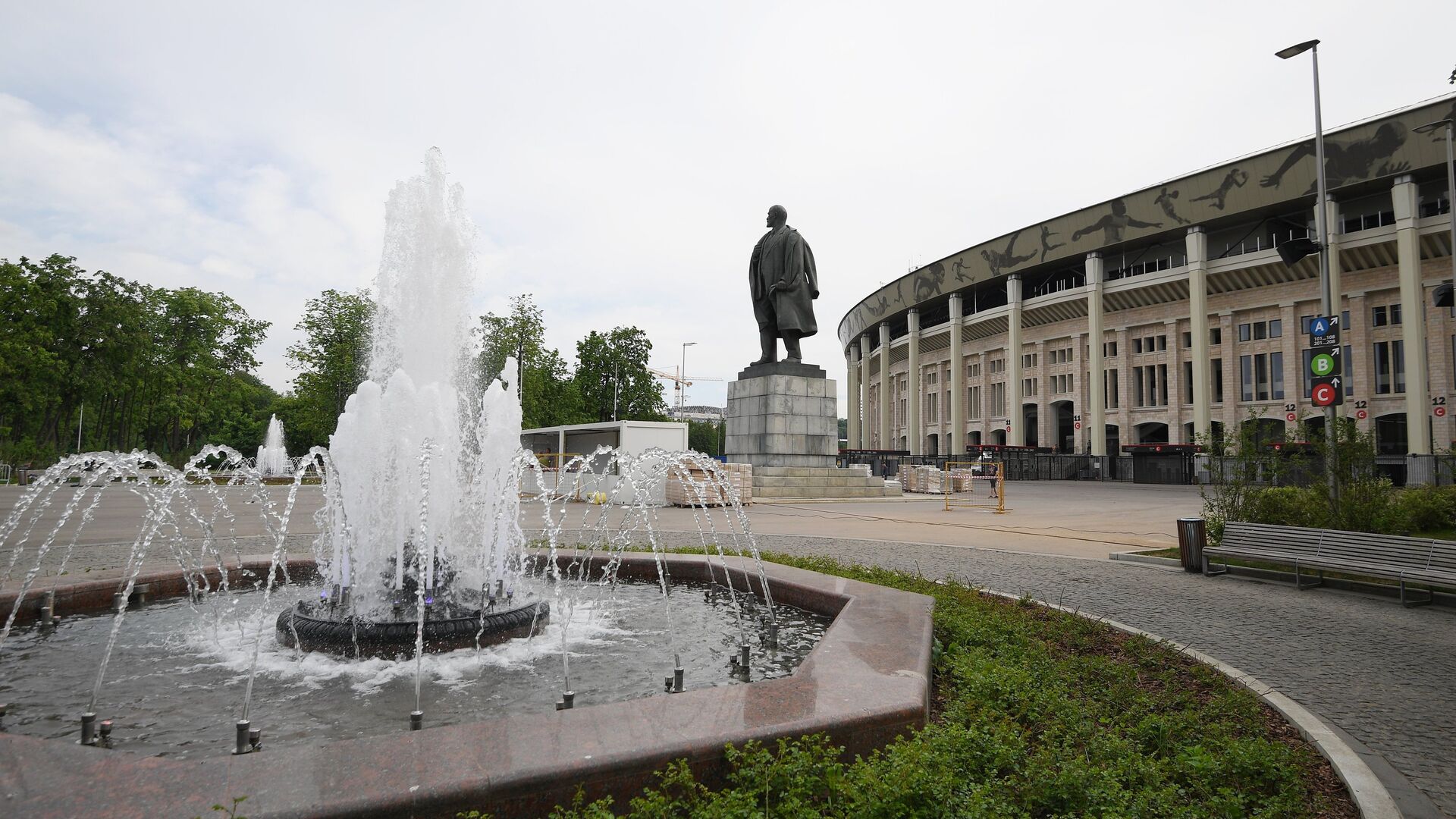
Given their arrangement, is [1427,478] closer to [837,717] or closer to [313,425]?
[837,717]

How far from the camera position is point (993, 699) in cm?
405

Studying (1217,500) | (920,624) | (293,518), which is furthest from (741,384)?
(920,624)

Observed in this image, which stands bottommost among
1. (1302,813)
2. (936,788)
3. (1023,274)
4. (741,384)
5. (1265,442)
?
(1302,813)

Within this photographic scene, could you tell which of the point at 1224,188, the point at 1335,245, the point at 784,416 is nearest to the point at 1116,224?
the point at 1224,188

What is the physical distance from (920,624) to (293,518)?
1482cm

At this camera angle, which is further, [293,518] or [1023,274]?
[1023,274]

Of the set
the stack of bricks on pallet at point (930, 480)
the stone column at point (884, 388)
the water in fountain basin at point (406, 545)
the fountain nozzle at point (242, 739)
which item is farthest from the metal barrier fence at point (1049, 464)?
the fountain nozzle at point (242, 739)

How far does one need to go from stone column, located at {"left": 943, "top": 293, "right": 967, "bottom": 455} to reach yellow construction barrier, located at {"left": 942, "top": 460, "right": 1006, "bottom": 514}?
18.7 m

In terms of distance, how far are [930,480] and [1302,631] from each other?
23.1m

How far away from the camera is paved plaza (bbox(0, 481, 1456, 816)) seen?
4113 mm

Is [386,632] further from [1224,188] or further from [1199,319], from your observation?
[1199,319]

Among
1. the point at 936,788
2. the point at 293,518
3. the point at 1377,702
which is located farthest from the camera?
the point at 293,518

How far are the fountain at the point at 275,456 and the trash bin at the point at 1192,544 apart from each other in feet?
160

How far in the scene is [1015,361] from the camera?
51.2m
